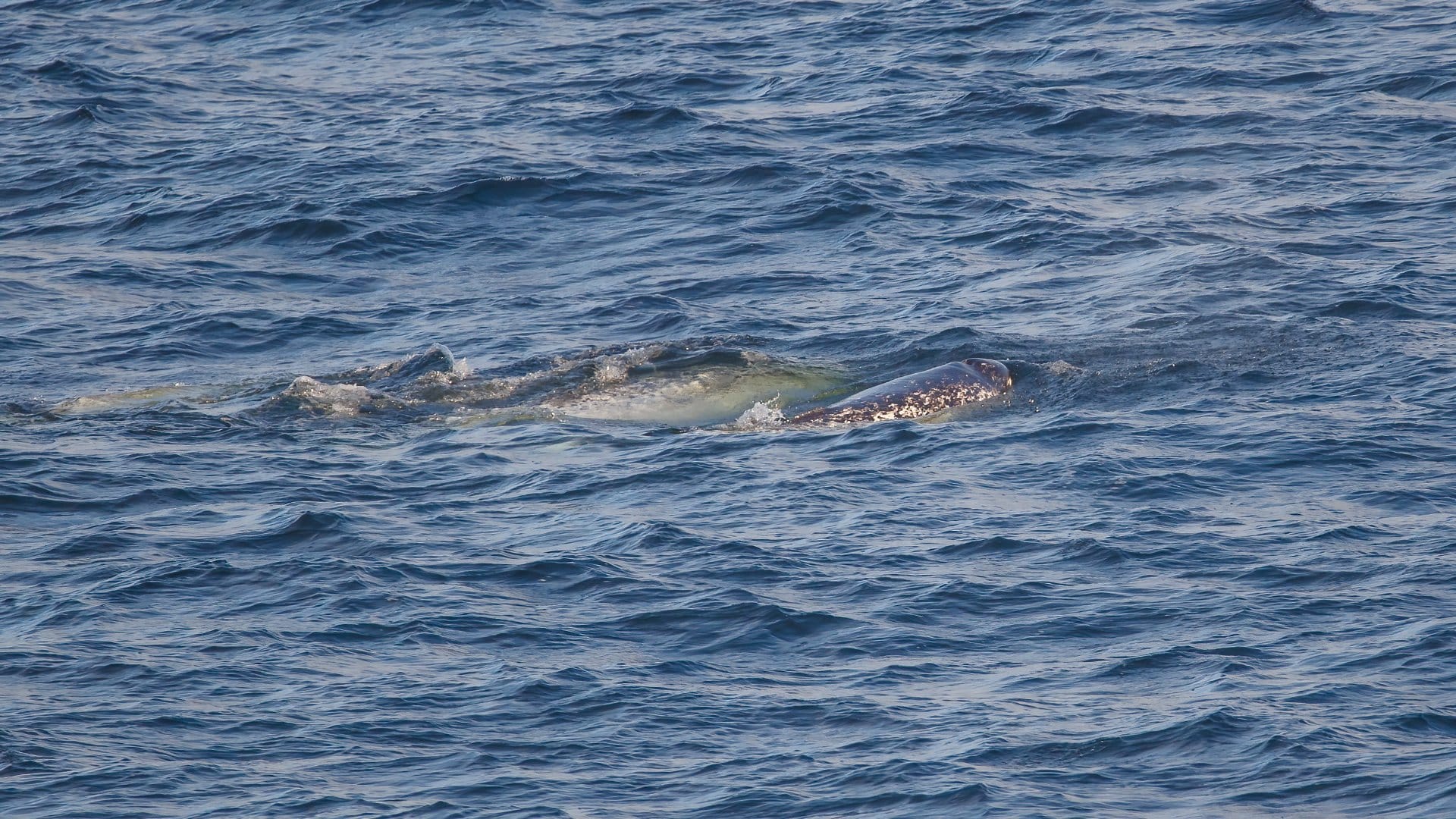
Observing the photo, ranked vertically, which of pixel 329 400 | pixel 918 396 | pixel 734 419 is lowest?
pixel 734 419

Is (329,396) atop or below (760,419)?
atop

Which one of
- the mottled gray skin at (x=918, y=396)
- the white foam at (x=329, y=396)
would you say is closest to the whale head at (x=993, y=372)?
the mottled gray skin at (x=918, y=396)

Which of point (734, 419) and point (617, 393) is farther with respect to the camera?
point (617, 393)

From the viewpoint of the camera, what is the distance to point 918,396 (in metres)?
18.3

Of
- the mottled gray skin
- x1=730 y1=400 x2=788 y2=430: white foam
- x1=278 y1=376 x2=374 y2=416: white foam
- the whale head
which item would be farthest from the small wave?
the whale head

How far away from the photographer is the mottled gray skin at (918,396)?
18.1m

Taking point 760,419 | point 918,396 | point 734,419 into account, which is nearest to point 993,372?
point 918,396

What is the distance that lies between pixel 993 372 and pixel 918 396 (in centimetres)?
93

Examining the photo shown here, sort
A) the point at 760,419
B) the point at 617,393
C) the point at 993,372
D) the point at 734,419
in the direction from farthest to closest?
the point at 617,393, the point at 993,372, the point at 734,419, the point at 760,419

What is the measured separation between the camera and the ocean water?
11.3 meters

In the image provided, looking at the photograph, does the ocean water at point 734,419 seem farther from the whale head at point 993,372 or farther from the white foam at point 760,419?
the whale head at point 993,372

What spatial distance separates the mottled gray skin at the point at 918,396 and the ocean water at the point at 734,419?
28cm

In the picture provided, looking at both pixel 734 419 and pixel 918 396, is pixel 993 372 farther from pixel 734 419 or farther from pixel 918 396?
pixel 734 419

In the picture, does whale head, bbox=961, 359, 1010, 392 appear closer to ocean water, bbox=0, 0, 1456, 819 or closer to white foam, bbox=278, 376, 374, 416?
ocean water, bbox=0, 0, 1456, 819
